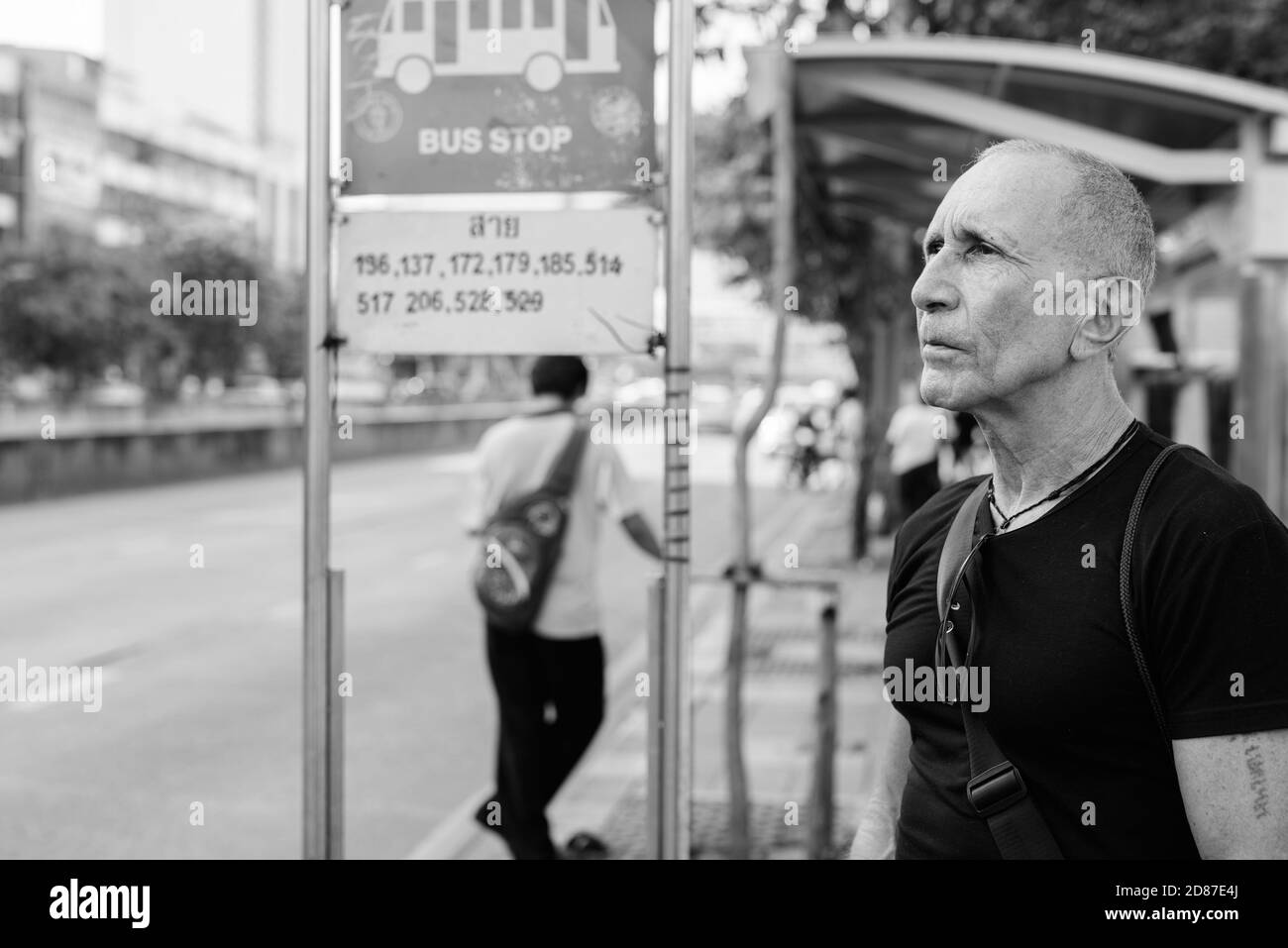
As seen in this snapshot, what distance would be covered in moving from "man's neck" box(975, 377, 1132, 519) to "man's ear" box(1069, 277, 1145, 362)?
0.05 meters

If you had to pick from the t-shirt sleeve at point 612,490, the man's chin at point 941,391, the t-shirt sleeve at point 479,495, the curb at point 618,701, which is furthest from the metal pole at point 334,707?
the t-shirt sleeve at point 612,490

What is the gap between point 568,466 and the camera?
5.48 metres

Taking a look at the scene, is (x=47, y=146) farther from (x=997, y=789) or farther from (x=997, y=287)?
(x=997, y=789)

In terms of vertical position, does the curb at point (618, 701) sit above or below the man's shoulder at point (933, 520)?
below

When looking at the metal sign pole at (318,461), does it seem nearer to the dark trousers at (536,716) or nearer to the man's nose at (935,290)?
the man's nose at (935,290)

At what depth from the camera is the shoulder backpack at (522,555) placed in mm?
5281

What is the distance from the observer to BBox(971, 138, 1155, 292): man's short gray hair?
203 centimetres

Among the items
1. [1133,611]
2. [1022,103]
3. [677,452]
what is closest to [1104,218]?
[1133,611]

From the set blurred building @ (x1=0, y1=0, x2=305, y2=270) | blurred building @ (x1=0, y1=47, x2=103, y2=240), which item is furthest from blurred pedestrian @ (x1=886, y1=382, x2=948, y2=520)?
blurred building @ (x1=0, y1=47, x2=103, y2=240)

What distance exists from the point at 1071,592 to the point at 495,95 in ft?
6.34

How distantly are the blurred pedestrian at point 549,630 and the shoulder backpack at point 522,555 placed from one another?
52 mm
